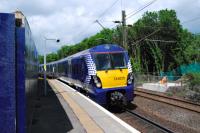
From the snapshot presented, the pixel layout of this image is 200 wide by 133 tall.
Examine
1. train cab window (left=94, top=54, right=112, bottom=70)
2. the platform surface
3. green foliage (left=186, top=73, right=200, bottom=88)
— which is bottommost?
the platform surface

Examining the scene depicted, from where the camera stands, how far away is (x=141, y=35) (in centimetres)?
7644

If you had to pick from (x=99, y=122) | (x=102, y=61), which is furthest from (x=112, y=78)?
(x=99, y=122)

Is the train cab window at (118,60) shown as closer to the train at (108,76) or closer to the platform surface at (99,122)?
the train at (108,76)

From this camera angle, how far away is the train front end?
18016mm

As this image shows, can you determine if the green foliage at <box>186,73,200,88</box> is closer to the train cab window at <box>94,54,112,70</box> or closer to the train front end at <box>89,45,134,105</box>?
the train front end at <box>89,45,134,105</box>

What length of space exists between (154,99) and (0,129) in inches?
692

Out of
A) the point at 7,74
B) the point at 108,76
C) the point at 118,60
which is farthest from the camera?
the point at 118,60

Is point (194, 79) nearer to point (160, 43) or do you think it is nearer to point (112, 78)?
point (112, 78)

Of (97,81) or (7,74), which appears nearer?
(7,74)

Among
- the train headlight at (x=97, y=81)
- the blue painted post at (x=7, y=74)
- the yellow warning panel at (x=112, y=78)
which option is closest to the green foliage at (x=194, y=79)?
the yellow warning panel at (x=112, y=78)

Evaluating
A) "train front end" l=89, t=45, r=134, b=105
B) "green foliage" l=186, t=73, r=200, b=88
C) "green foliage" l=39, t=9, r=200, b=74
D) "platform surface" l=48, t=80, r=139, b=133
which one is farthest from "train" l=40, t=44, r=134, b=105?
"green foliage" l=39, t=9, r=200, b=74

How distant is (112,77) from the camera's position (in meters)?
18.2

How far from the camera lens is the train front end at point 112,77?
18016 millimetres

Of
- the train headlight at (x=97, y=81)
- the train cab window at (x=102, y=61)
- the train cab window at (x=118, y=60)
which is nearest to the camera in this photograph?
the train headlight at (x=97, y=81)
